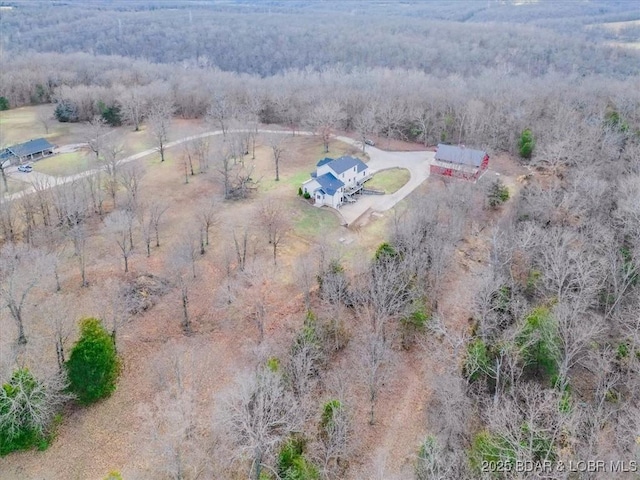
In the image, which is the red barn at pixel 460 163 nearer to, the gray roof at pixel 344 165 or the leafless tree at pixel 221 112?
the gray roof at pixel 344 165

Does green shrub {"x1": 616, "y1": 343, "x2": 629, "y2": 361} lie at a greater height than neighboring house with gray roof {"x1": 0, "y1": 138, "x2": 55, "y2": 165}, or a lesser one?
lesser

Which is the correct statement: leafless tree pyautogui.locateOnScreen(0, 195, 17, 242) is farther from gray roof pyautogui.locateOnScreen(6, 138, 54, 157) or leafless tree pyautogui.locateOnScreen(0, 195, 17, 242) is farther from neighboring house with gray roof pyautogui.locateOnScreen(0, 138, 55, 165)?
gray roof pyautogui.locateOnScreen(6, 138, 54, 157)

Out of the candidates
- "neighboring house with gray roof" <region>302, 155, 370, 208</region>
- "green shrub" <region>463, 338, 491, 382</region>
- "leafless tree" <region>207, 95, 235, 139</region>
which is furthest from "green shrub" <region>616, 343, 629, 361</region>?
"leafless tree" <region>207, 95, 235, 139</region>

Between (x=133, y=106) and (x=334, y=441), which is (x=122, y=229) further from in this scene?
(x=133, y=106)

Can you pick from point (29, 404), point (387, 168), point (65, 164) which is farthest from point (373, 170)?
point (29, 404)

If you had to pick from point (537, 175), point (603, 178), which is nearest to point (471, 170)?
point (537, 175)

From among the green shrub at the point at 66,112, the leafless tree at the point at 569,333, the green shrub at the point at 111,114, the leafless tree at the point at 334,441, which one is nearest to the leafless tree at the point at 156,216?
the leafless tree at the point at 334,441
